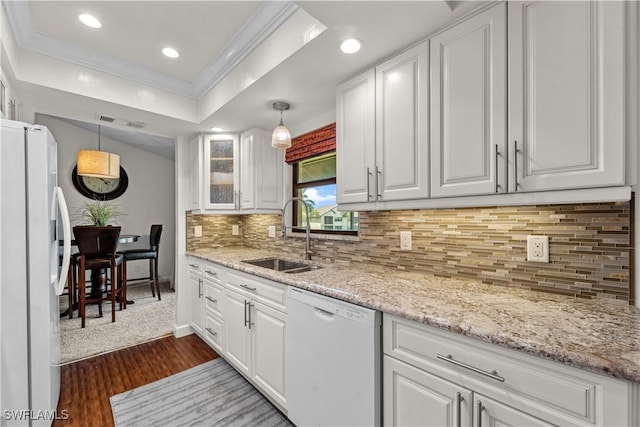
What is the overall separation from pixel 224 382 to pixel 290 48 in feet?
7.80

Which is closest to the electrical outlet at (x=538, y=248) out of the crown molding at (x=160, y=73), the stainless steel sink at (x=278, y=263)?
the stainless steel sink at (x=278, y=263)

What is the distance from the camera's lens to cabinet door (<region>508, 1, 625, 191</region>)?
38.0 inches

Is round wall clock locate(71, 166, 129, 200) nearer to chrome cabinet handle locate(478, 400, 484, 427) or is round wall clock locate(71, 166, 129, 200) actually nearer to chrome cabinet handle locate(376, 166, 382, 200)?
chrome cabinet handle locate(376, 166, 382, 200)

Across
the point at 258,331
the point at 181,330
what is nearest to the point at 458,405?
the point at 258,331

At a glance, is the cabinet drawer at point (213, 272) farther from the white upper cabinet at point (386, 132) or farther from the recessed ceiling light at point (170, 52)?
the recessed ceiling light at point (170, 52)

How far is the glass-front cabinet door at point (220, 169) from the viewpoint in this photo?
302 cm

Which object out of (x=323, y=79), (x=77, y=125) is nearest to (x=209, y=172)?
(x=323, y=79)

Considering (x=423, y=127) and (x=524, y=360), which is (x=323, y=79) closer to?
(x=423, y=127)

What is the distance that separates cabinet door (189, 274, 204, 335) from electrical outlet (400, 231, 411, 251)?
1.96 m

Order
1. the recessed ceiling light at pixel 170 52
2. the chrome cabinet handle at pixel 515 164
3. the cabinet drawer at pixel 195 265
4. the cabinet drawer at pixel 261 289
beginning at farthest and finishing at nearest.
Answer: the cabinet drawer at pixel 195 265, the recessed ceiling light at pixel 170 52, the cabinet drawer at pixel 261 289, the chrome cabinet handle at pixel 515 164

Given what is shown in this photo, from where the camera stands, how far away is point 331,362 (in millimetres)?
1428

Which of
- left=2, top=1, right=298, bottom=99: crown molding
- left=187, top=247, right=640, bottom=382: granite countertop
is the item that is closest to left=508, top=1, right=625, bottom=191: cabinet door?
left=187, top=247, right=640, bottom=382: granite countertop

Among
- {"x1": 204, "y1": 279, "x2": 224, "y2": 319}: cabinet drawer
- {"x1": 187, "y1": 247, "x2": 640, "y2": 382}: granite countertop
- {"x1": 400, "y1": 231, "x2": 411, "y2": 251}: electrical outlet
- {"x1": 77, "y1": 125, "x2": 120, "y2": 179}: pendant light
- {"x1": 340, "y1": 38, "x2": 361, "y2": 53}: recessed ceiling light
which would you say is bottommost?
{"x1": 204, "y1": 279, "x2": 224, "y2": 319}: cabinet drawer

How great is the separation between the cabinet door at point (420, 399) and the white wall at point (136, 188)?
5.34 m
